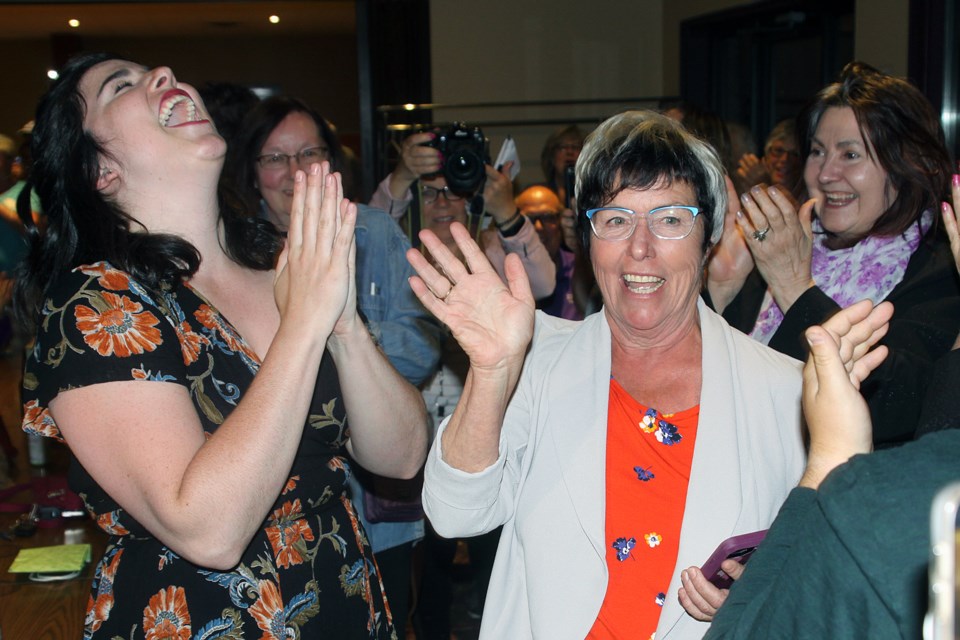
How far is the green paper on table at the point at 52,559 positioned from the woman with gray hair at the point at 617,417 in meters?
1.64

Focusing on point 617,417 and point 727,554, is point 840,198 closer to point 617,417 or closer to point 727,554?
point 617,417

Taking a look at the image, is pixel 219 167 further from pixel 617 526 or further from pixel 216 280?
pixel 617 526

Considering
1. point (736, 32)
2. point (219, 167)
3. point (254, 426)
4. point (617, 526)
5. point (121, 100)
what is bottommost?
point (617, 526)

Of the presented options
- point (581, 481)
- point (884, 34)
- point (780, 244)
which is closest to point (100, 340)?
point (581, 481)

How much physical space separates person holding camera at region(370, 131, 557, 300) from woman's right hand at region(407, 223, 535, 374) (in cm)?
142

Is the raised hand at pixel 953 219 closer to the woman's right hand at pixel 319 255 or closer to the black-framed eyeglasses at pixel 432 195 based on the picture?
the woman's right hand at pixel 319 255

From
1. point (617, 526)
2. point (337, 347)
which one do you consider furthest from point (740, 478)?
point (337, 347)

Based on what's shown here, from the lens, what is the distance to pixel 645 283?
1.59 meters

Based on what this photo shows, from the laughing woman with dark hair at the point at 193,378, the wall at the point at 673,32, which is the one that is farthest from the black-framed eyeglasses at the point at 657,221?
the wall at the point at 673,32

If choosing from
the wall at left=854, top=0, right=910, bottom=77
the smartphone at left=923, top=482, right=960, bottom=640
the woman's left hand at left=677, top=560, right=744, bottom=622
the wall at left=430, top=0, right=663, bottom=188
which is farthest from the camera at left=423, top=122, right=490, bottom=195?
the wall at left=430, top=0, right=663, bottom=188

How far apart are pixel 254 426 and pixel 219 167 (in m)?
0.49

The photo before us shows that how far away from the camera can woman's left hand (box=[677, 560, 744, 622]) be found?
1.27 metres

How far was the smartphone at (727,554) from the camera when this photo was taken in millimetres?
1246

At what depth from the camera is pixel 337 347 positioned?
1.43 m
